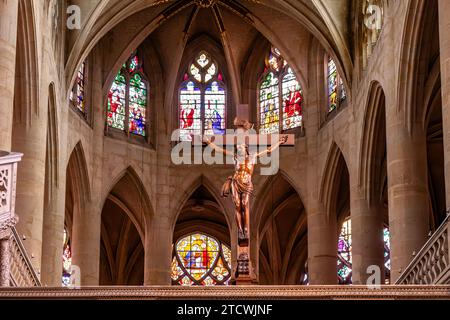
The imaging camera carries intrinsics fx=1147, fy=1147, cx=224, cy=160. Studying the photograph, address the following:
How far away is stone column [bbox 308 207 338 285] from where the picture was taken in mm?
27594

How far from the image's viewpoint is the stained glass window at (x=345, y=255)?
31.4 m

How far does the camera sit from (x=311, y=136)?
95.2 feet

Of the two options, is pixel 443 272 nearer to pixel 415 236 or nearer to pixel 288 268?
pixel 415 236

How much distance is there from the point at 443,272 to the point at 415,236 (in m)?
4.92

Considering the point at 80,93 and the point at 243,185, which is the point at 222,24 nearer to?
the point at 80,93

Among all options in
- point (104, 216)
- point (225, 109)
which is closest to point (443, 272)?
point (225, 109)

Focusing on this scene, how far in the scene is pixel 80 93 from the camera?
28.2 meters

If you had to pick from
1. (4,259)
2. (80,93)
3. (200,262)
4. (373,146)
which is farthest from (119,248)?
(4,259)

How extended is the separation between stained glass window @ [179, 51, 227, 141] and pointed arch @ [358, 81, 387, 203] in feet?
22.0

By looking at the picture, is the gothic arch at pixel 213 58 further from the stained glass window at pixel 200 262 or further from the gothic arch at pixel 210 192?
the stained glass window at pixel 200 262

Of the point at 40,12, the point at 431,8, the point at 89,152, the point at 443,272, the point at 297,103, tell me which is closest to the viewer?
the point at 443,272

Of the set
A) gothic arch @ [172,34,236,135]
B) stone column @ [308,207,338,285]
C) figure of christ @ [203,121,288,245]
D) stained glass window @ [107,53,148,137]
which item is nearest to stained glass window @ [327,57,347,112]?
stone column @ [308,207,338,285]

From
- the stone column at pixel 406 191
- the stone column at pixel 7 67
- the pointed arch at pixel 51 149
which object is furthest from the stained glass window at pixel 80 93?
the stone column at pixel 7 67
